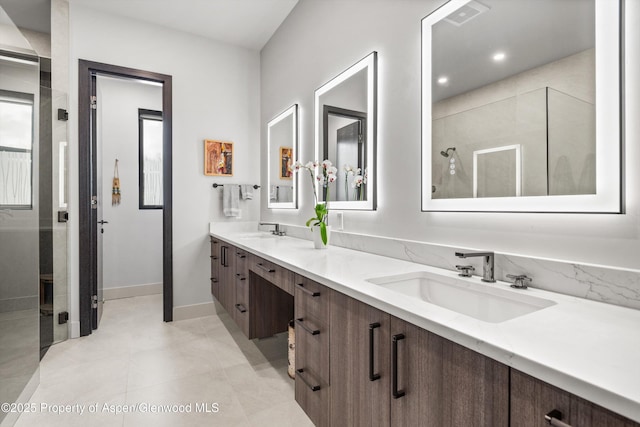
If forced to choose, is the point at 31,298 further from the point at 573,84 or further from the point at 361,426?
the point at 573,84

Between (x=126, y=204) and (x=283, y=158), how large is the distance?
233cm

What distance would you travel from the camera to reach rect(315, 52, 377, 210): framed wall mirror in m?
1.93

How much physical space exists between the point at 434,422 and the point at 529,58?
4.04ft

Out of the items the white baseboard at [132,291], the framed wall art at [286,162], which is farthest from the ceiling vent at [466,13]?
the white baseboard at [132,291]

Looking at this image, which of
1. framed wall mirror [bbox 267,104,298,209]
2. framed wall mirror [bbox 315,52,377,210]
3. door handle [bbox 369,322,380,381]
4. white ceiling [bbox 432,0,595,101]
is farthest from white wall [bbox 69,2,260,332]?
door handle [bbox 369,322,380,381]

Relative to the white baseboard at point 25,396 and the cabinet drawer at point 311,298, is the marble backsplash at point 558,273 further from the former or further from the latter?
the white baseboard at point 25,396

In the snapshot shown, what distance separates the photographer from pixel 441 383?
2.56 ft

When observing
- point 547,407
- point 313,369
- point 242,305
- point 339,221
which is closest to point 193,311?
point 242,305

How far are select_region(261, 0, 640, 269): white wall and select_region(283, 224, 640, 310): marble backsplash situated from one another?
0.04m

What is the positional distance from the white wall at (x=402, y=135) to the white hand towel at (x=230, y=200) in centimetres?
49

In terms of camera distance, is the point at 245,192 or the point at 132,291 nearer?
the point at 245,192

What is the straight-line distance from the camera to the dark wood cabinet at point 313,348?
1.30m

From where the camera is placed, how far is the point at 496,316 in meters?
1.13

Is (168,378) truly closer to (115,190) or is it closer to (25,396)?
(25,396)
